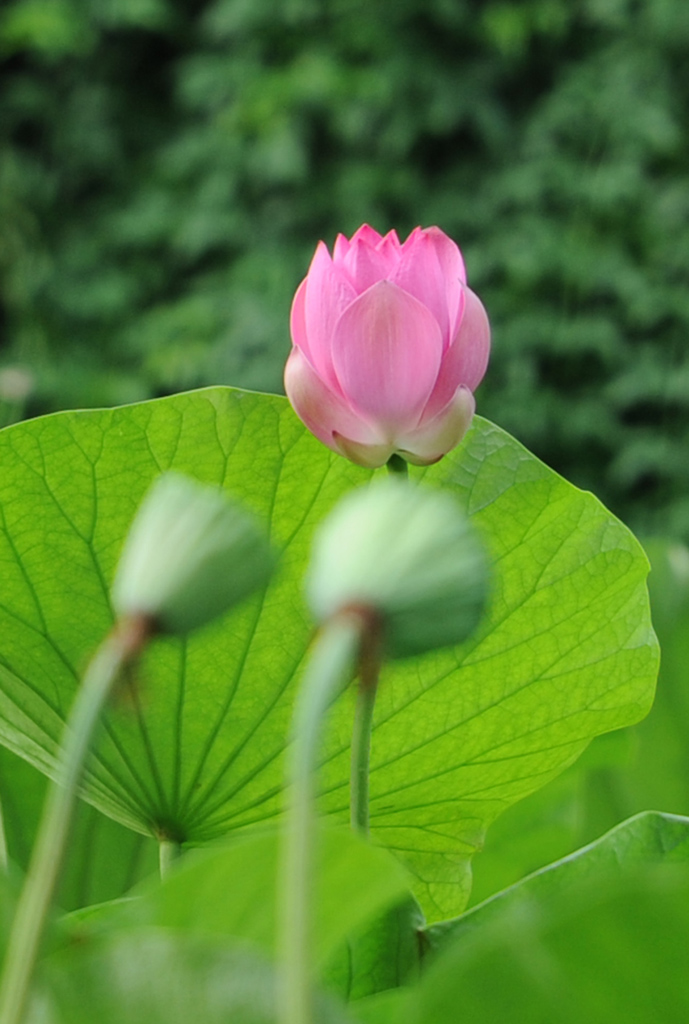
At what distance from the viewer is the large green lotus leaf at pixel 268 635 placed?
210 mm

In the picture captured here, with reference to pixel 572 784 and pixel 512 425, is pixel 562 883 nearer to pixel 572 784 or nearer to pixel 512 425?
pixel 572 784

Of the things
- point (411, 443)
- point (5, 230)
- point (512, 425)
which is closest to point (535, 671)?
point (411, 443)

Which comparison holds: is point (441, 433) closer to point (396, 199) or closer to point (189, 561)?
point (189, 561)

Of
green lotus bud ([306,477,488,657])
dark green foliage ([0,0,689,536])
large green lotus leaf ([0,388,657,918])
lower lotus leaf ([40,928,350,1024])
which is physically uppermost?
dark green foliage ([0,0,689,536])

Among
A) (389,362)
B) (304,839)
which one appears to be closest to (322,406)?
(389,362)

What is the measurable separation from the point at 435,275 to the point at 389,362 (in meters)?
0.02

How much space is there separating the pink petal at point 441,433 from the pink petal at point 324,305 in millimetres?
16

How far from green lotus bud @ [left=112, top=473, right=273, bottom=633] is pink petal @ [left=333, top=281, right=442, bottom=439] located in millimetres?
77

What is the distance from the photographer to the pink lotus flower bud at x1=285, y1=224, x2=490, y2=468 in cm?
18

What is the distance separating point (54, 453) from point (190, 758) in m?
0.06

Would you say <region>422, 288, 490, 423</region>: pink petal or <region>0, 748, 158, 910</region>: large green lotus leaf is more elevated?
<region>422, 288, 490, 423</region>: pink petal

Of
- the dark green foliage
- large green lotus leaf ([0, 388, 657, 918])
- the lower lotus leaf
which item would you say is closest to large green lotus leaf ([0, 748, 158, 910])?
large green lotus leaf ([0, 388, 657, 918])

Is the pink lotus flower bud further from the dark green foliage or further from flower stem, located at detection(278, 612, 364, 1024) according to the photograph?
the dark green foliage

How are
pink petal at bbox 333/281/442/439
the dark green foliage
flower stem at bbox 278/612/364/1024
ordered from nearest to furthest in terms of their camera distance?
flower stem at bbox 278/612/364/1024, pink petal at bbox 333/281/442/439, the dark green foliage
